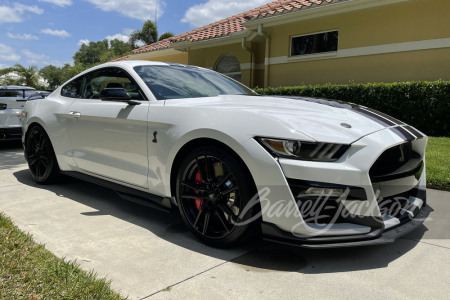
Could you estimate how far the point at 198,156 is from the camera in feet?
9.25

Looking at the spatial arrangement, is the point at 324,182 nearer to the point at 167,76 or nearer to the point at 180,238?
the point at 180,238

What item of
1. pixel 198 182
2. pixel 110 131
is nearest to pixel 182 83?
pixel 110 131

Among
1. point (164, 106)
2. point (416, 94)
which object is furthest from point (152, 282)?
point (416, 94)

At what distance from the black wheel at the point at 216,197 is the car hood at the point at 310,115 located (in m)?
0.40

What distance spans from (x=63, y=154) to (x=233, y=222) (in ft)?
8.41

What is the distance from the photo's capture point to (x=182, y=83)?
3.64 meters

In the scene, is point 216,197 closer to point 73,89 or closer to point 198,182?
point 198,182

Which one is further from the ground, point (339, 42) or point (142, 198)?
point (339, 42)

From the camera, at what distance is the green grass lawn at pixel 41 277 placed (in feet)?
6.83

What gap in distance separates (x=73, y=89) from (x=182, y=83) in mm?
1678

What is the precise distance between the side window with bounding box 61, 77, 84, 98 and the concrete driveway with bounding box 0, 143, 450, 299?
1430 millimetres

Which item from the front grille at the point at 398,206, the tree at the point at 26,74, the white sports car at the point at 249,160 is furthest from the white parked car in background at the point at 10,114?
the tree at the point at 26,74

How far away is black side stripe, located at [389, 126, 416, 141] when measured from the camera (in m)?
2.77

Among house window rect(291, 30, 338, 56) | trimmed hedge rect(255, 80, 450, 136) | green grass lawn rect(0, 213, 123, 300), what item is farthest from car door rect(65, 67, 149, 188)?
house window rect(291, 30, 338, 56)
